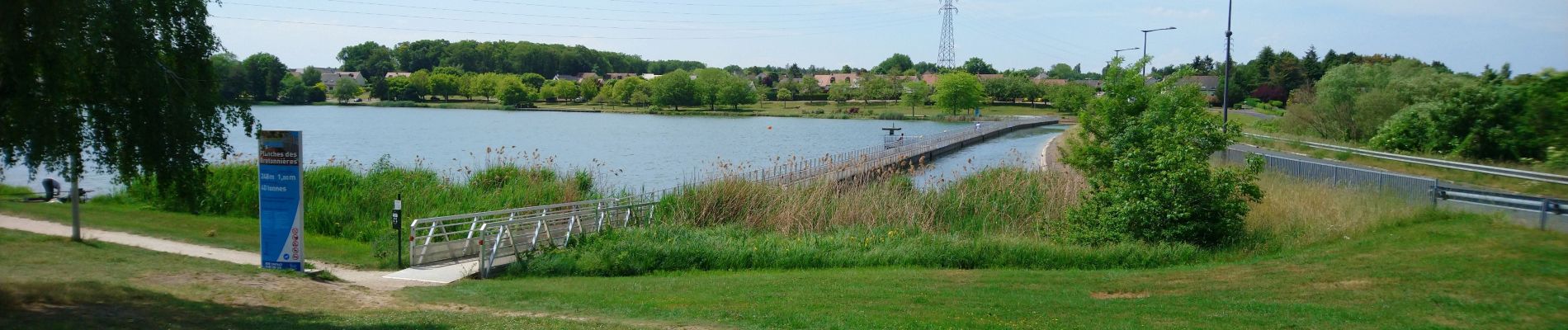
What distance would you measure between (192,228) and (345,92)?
390ft

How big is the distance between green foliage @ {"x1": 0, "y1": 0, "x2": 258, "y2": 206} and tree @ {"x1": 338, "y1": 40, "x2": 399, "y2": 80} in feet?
517

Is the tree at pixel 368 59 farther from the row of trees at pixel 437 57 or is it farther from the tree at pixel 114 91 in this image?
the tree at pixel 114 91

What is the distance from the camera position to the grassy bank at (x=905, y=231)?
62.3 feet

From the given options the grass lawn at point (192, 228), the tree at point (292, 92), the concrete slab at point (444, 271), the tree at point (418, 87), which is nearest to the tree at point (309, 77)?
the tree at point (292, 92)

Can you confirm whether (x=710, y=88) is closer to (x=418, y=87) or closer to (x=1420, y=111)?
(x=418, y=87)

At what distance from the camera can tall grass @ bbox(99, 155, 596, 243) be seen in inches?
1024

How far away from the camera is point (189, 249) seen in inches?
770

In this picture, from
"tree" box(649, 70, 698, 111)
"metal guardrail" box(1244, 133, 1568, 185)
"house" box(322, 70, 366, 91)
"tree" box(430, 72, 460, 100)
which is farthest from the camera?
"house" box(322, 70, 366, 91)

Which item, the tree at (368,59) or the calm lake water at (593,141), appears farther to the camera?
the tree at (368,59)

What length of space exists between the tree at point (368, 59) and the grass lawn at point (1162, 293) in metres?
156

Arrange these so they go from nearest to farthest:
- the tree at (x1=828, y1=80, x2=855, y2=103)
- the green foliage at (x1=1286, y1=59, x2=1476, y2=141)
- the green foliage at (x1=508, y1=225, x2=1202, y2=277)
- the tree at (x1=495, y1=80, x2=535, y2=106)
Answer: the green foliage at (x1=508, y1=225, x2=1202, y2=277) < the green foliage at (x1=1286, y1=59, x2=1476, y2=141) < the tree at (x1=495, y1=80, x2=535, y2=106) < the tree at (x1=828, y1=80, x2=855, y2=103)

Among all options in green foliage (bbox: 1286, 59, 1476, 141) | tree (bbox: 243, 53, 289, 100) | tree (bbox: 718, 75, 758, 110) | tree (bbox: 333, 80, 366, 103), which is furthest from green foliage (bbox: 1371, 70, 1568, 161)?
tree (bbox: 333, 80, 366, 103)

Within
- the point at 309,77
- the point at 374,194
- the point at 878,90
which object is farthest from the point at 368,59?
the point at 374,194

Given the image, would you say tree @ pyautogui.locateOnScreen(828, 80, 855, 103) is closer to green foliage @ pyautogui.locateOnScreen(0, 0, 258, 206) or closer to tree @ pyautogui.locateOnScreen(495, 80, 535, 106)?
tree @ pyautogui.locateOnScreen(495, 80, 535, 106)
